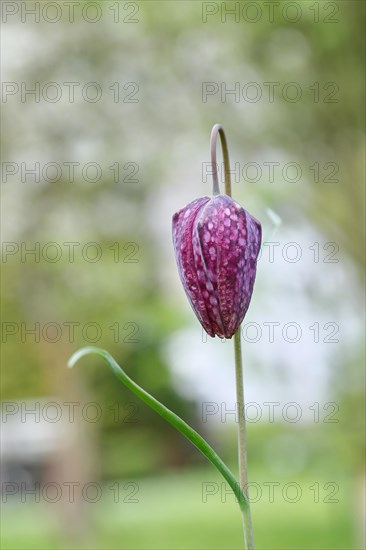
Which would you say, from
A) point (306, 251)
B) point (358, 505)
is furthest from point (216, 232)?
point (358, 505)

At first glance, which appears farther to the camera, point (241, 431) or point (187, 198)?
point (187, 198)

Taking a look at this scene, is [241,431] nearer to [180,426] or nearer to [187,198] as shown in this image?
[180,426]

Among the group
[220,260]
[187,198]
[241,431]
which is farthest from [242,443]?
[187,198]

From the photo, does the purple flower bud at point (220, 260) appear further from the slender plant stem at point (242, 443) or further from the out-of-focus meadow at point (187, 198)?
the out-of-focus meadow at point (187, 198)

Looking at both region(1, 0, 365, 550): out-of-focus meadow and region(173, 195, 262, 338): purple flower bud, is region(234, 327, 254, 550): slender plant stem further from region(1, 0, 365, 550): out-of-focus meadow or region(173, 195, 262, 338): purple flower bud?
region(1, 0, 365, 550): out-of-focus meadow

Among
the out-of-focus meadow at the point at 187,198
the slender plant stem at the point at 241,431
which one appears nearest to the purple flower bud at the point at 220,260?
the slender plant stem at the point at 241,431

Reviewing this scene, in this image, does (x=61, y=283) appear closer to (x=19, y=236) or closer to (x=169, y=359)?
(x=19, y=236)
